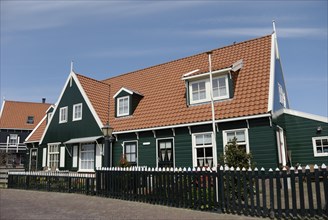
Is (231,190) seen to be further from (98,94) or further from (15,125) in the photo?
(15,125)

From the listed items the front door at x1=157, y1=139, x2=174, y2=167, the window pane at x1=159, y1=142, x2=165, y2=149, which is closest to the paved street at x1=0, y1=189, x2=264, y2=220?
the front door at x1=157, y1=139, x2=174, y2=167

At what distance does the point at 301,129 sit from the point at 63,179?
13.4 metres

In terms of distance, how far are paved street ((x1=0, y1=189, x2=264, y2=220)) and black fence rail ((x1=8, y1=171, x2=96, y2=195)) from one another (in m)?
1.92

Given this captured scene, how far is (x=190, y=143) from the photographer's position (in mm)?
15211

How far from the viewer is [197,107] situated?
1579 centimetres

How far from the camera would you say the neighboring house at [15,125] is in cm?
4781

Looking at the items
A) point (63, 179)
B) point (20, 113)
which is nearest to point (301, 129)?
point (63, 179)

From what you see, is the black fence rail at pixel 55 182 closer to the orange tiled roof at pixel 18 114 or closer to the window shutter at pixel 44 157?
the window shutter at pixel 44 157

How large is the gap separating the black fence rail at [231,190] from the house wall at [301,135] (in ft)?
15.8

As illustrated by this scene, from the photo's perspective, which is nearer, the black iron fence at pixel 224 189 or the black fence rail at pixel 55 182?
the black iron fence at pixel 224 189

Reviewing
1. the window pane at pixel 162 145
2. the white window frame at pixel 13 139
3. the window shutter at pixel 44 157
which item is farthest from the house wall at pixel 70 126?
the white window frame at pixel 13 139

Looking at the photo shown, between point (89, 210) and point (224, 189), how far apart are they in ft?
15.8

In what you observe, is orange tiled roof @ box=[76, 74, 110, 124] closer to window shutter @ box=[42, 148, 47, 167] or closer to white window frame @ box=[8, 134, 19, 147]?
window shutter @ box=[42, 148, 47, 167]

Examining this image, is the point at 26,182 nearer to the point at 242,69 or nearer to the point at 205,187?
the point at 205,187
